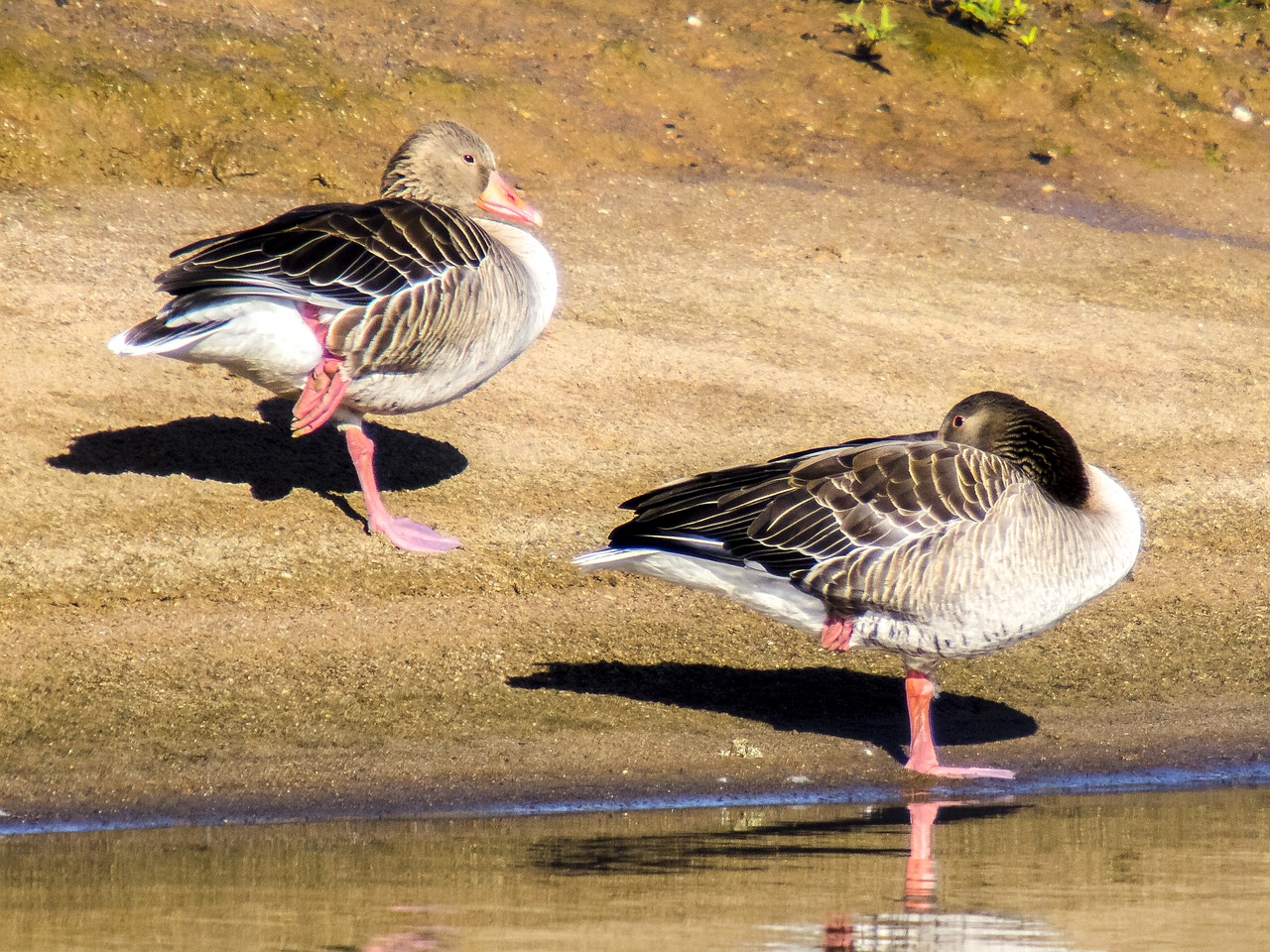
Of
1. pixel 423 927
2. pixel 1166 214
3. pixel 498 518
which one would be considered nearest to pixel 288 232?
pixel 498 518

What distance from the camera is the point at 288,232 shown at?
28.0ft

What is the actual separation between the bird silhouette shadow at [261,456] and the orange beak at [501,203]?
62.3 inches

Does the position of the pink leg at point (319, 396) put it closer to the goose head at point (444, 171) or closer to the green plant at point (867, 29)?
the goose head at point (444, 171)

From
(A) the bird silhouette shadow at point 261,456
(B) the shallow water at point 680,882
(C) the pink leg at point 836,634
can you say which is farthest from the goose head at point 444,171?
A: (B) the shallow water at point 680,882

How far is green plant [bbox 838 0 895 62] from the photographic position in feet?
60.2

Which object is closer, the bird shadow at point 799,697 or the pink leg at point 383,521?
the bird shadow at point 799,697

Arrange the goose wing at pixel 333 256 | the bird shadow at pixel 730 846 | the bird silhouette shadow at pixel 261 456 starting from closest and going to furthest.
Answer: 1. the bird shadow at pixel 730 846
2. the goose wing at pixel 333 256
3. the bird silhouette shadow at pixel 261 456

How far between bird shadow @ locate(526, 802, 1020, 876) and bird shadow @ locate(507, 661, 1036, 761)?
1.03 m

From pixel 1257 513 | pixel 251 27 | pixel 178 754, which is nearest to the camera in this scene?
pixel 178 754

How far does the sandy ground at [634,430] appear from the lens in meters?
7.07

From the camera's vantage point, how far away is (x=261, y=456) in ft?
33.0

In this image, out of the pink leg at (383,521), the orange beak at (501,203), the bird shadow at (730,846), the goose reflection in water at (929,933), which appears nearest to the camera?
the goose reflection in water at (929,933)

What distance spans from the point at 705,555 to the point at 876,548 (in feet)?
2.36

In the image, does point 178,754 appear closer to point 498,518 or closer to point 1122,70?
point 498,518
